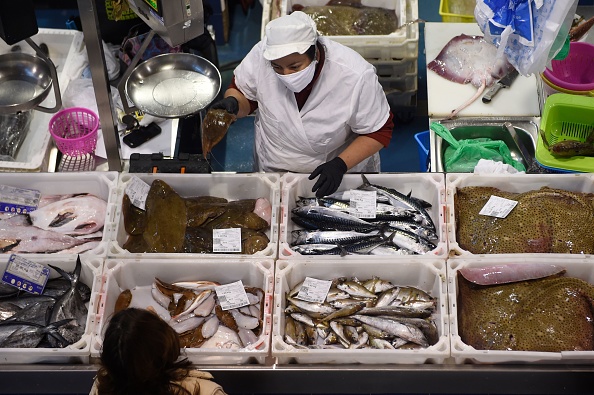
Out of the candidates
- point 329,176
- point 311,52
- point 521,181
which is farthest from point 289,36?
point 521,181

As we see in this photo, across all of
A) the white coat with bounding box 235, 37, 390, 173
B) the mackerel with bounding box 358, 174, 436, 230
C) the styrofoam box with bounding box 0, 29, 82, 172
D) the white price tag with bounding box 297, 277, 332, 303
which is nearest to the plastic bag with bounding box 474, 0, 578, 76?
the white coat with bounding box 235, 37, 390, 173

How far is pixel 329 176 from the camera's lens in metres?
3.93

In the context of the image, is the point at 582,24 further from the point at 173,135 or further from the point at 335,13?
the point at 173,135

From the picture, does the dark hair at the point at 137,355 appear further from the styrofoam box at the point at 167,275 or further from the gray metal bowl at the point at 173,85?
the gray metal bowl at the point at 173,85

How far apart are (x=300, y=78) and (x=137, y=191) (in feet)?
3.61

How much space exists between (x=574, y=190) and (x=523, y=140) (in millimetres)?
778

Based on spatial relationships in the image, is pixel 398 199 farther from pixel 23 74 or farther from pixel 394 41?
pixel 23 74

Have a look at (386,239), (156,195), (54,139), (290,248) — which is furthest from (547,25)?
(54,139)

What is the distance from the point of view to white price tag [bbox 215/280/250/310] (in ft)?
12.2

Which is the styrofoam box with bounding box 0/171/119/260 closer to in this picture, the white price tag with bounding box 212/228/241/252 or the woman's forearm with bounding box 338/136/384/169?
the white price tag with bounding box 212/228/241/252

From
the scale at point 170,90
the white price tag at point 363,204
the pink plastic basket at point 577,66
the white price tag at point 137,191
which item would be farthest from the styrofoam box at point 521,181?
the white price tag at point 137,191

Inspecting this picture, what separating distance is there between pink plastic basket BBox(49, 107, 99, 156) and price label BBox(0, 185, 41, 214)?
1.68 feet

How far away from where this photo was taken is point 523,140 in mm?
4855

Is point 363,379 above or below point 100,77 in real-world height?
below
